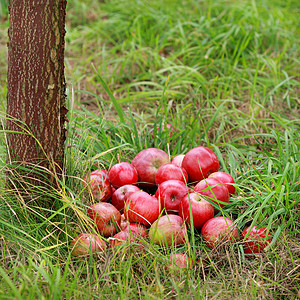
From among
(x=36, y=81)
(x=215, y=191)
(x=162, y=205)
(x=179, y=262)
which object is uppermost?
(x=36, y=81)

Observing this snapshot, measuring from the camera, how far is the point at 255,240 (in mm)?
2111

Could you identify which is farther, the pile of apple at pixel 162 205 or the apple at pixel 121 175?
the apple at pixel 121 175

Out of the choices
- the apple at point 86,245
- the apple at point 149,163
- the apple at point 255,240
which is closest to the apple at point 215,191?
the apple at point 255,240

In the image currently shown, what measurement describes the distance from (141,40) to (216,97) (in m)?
1.29

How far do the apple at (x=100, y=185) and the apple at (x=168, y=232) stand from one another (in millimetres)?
429

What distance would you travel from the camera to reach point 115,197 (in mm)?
2395

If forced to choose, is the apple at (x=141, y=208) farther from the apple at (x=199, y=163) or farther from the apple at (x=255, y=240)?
the apple at (x=255, y=240)

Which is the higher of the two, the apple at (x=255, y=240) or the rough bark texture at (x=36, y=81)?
the rough bark texture at (x=36, y=81)

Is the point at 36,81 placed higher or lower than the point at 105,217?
higher

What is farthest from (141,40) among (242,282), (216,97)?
(242,282)

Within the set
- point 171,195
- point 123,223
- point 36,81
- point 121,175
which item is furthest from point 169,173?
point 36,81

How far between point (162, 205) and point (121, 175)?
0.34 metres

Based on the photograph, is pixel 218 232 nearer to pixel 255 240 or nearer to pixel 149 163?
pixel 255 240

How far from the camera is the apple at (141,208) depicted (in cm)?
225
